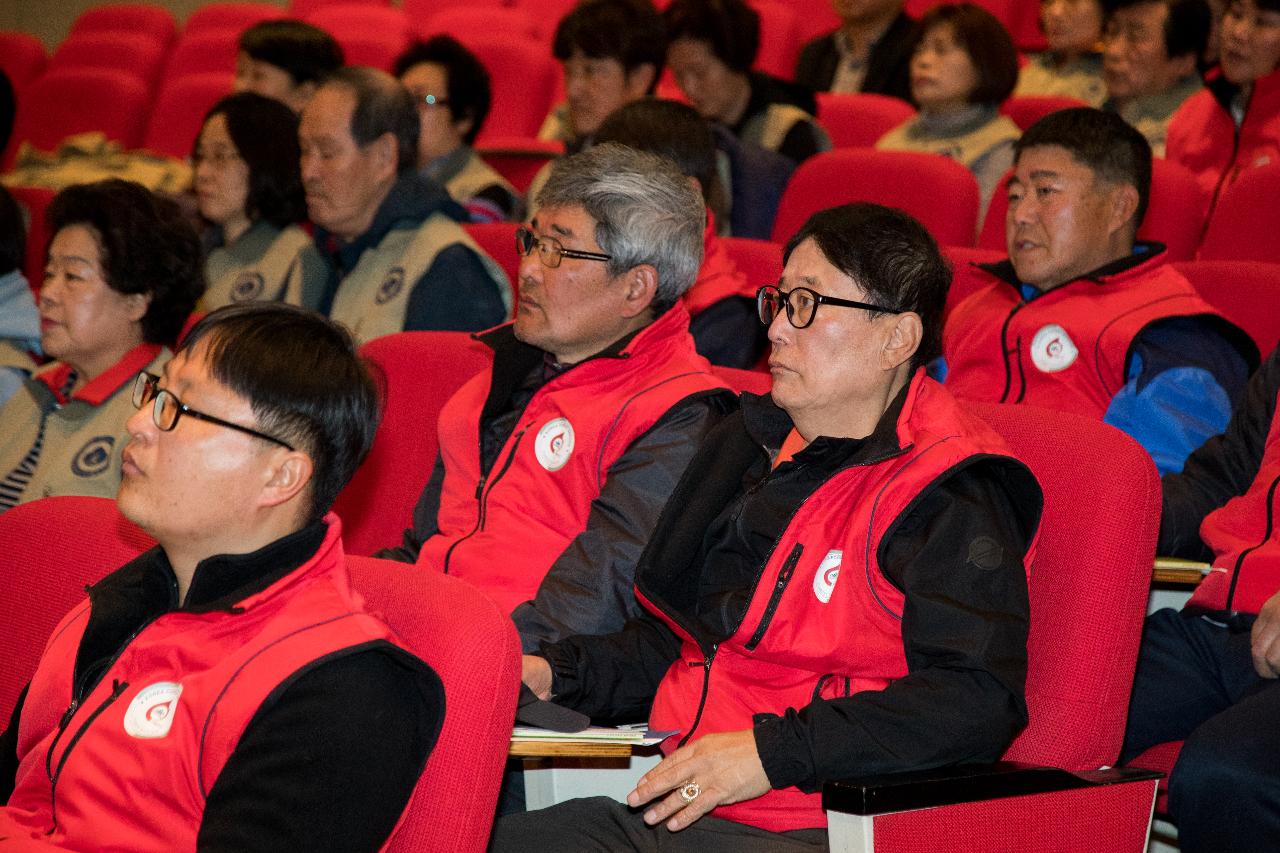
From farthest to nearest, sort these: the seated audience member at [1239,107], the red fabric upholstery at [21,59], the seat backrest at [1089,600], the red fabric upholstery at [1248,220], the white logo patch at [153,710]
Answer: the red fabric upholstery at [21,59], the seated audience member at [1239,107], the red fabric upholstery at [1248,220], the seat backrest at [1089,600], the white logo patch at [153,710]

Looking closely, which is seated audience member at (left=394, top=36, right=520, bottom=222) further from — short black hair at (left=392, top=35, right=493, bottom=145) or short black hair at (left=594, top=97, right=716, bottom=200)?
short black hair at (left=594, top=97, right=716, bottom=200)

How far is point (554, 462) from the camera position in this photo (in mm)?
2348

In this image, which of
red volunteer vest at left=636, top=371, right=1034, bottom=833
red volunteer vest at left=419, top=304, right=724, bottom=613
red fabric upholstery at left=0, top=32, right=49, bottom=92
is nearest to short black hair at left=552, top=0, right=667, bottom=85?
red volunteer vest at left=419, top=304, right=724, bottom=613

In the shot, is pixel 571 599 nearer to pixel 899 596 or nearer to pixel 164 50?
pixel 899 596

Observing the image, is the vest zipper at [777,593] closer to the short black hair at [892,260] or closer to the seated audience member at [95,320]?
the short black hair at [892,260]

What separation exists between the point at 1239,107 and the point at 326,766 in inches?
139

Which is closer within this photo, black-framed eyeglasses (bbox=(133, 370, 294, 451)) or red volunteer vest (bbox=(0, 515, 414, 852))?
red volunteer vest (bbox=(0, 515, 414, 852))

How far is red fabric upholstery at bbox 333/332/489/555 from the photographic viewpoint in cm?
261

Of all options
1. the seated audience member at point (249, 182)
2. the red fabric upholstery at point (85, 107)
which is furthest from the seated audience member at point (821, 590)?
the red fabric upholstery at point (85, 107)

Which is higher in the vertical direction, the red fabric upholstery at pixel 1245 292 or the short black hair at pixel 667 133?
the short black hair at pixel 667 133

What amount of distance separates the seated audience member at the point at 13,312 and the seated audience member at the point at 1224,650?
2429mm

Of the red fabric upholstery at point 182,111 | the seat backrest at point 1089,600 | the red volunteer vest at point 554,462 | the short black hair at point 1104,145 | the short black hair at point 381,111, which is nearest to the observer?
Result: the seat backrest at point 1089,600

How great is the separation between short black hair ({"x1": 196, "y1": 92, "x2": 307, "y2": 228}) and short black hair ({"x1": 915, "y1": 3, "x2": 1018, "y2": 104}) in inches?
79.4

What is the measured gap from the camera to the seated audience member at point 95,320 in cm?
281
